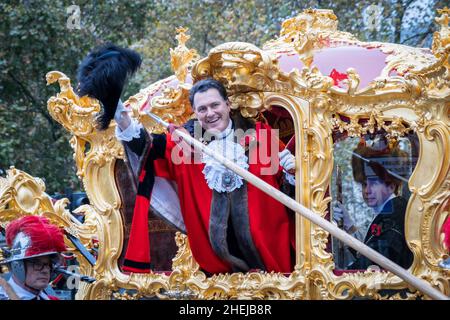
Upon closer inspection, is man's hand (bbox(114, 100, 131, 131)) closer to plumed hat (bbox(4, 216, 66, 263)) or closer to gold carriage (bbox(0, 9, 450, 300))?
gold carriage (bbox(0, 9, 450, 300))

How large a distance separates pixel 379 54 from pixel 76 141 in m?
2.16

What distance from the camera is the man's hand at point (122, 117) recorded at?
6.96 m

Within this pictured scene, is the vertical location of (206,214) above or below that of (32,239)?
above

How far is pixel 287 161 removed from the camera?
22.7ft

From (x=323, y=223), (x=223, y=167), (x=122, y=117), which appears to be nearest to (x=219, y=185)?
(x=223, y=167)

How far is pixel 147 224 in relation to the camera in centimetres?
725

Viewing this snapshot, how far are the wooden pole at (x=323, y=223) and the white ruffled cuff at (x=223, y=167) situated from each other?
0.21 meters

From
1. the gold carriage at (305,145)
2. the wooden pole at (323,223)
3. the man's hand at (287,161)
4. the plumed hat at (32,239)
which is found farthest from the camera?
the man's hand at (287,161)

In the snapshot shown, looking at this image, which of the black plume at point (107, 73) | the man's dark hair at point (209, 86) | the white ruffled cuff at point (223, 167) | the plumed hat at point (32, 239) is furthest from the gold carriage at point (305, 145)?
the plumed hat at point (32, 239)

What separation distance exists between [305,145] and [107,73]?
4.23ft

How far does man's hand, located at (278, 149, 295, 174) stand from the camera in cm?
691

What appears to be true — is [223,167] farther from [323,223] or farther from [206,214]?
[323,223]

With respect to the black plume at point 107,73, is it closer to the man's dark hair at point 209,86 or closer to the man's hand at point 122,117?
the man's hand at point 122,117
